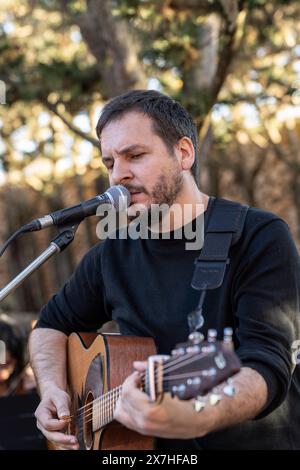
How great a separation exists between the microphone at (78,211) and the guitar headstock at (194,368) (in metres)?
0.81

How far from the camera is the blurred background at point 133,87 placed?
A: 607 cm

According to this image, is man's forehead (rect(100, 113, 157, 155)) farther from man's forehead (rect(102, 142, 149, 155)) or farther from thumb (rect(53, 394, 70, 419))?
thumb (rect(53, 394, 70, 419))

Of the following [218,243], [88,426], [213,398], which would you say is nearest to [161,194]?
[218,243]

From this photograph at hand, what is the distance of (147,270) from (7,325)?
4.07 metres

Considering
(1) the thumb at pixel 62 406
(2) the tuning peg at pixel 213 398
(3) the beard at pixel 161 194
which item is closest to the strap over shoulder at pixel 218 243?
(3) the beard at pixel 161 194

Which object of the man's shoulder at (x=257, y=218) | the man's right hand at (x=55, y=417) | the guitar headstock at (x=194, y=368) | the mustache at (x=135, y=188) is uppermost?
the mustache at (x=135, y=188)

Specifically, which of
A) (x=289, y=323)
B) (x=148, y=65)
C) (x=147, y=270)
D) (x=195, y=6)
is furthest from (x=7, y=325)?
(x=289, y=323)

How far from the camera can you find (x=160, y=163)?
3.17 meters

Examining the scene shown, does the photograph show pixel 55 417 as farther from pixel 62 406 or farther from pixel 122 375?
pixel 122 375

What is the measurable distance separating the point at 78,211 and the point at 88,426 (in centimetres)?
90

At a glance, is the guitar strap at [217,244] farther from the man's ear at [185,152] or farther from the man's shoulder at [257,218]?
the man's ear at [185,152]

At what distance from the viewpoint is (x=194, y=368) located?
2.20 m

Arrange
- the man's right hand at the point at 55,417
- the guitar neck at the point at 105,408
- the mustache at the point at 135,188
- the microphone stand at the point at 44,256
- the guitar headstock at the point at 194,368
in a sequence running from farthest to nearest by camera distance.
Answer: the man's right hand at the point at 55,417 → the mustache at the point at 135,188 → the microphone stand at the point at 44,256 → the guitar neck at the point at 105,408 → the guitar headstock at the point at 194,368

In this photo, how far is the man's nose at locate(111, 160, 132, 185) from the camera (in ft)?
10.2
